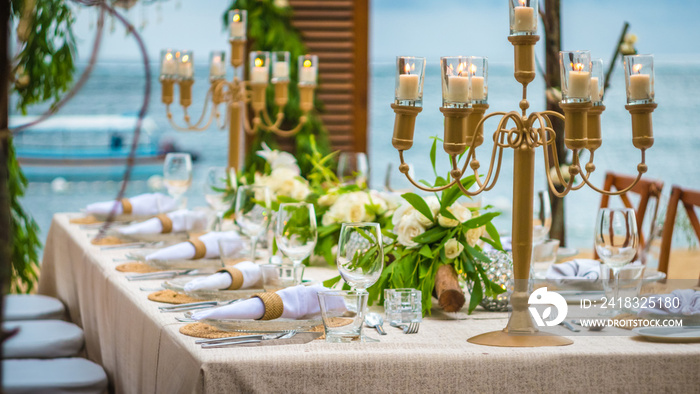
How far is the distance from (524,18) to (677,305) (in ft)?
2.04

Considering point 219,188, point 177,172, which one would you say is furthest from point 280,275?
A: point 177,172

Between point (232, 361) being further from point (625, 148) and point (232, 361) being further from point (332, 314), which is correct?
point (625, 148)

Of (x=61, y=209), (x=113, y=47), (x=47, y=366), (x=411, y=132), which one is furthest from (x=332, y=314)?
(x=113, y=47)

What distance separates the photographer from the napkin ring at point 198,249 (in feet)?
7.17

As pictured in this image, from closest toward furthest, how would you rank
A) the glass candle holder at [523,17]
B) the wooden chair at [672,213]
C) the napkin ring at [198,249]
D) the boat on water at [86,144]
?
the glass candle holder at [523,17] → the napkin ring at [198,249] → the wooden chair at [672,213] → the boat on water at [86,144]

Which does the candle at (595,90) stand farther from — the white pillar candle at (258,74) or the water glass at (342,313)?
the white pillar candle at (258,74)

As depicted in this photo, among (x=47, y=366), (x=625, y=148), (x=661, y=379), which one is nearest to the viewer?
(x=661, y=379)

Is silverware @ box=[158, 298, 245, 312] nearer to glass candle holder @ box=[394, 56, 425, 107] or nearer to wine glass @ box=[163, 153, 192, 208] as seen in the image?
glass candle holder @ box=[394, 56, 425, 107]

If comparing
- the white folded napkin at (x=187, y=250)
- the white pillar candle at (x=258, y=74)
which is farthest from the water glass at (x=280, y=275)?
the white pillar candle at (x=258, y=74)

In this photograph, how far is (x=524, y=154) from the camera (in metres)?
1.41

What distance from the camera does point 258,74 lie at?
3004 mm

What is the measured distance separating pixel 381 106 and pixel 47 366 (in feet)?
93.5

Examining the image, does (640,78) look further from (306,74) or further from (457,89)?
(306,74)

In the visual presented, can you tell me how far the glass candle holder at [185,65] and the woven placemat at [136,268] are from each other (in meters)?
1.02
